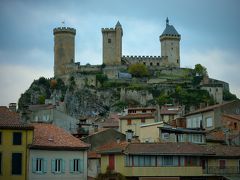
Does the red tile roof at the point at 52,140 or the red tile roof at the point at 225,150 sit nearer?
the red tile roof at the point at 52,140

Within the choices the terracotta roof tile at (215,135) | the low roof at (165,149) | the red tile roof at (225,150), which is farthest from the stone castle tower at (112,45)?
the low roof at (165,149)

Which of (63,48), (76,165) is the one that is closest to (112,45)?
(63,48)

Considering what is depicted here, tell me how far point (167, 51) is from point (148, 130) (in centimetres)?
11691

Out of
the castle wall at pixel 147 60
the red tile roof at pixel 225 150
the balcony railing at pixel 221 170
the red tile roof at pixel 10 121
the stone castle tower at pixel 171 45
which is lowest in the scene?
the balcony railing at pixel 221 170

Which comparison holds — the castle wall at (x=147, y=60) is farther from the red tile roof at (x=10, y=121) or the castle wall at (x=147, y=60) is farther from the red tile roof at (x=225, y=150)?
the red tile roof at (x=10, y=121)

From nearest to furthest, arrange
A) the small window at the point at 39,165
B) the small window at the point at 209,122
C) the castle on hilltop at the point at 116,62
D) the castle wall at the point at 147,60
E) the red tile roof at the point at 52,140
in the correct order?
the small window at the point at 39,165 < the red tile roof at the point at 52,140 < the small window at the point at 209,122 < the castle on hilltop at the point at 116,62 < the castle wall at the point at 147,60

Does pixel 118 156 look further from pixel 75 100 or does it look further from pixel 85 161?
pixel 75 100

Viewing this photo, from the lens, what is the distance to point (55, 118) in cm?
8062

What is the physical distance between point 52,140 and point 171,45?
135m

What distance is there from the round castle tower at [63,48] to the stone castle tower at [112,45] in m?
8.86

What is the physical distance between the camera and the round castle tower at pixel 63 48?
586 ft

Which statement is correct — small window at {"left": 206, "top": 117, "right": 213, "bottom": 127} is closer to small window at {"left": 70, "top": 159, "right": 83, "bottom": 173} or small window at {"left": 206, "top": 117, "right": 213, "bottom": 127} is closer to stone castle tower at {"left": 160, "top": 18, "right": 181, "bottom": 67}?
small window at {"left": 70, "top": 159, "right": 83, "bottom": 173}

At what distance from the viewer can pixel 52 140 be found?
5200 centimetres

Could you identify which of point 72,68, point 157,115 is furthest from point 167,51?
point 157,115
